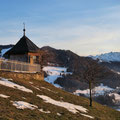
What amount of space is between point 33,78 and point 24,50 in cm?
761

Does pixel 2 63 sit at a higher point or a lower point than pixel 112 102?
higher

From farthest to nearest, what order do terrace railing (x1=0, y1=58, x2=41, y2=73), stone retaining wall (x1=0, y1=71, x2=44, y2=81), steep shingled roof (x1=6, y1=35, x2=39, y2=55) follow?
1. steep shingled roof (x1=6, y1=35, x2=39, y2=55)
2. terrace railing (x1=0, y1=58, x2=41, y2=73)
3. stone retaining wall (x1=0, y1=71, x2=44, y2=81)

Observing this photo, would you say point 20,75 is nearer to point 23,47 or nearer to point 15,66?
point 15,66

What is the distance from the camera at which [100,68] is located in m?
26.0

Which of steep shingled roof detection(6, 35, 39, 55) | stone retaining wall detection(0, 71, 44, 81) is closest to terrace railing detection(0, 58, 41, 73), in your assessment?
stone retaining wall detection(0, 71, 44, 81)

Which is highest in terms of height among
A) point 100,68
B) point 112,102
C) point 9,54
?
point 9,54

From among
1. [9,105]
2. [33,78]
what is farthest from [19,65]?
[9,105]

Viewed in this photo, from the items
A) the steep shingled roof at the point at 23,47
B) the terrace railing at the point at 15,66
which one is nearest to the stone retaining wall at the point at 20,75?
the terrace railing at the point at 15,66

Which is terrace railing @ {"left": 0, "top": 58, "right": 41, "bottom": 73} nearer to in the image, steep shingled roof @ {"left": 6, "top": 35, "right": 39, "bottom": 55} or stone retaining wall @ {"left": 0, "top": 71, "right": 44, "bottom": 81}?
stone retaining wall @ {"left": 0, "top": 71, "right": 44, "bottom": 81}

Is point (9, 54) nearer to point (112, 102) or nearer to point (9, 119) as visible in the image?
point (9, 119)

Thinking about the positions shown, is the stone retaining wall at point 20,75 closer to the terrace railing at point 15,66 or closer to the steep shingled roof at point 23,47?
the terrace railing at point 15,66

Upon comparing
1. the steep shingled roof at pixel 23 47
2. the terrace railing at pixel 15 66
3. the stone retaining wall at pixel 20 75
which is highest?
the steep shingled roof at pixel 23 47

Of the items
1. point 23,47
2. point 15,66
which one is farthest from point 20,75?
point 23,47

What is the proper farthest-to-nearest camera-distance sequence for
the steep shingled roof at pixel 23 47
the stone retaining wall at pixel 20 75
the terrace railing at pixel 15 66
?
the steep shingled roof at pixel 23 47 → the terrace railing at pixel 15 66 → the stone retaining wall at pixel 20 75
